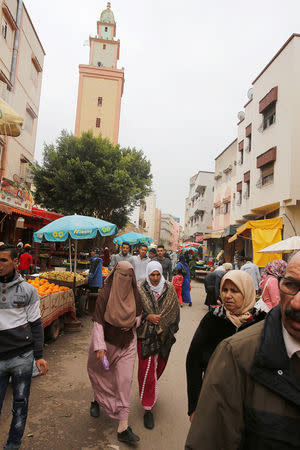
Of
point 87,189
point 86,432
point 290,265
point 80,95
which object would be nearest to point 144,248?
point 86,432

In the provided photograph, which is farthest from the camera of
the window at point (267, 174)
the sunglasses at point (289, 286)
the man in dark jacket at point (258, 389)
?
the window at point (267, 174)

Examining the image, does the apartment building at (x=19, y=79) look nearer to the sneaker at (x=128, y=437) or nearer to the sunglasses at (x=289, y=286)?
the sneaker at (x=128, y=437)

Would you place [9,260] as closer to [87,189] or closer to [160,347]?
[160,347]

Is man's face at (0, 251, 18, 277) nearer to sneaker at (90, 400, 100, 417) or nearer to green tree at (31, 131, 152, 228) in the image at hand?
sneaker at (90, 400, 100, 417)

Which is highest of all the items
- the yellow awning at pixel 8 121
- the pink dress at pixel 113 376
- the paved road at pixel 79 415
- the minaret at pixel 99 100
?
the minaret at pixel 99 100

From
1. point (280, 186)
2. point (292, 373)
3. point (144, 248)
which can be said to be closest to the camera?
point (292, 373)

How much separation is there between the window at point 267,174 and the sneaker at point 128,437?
502 inches

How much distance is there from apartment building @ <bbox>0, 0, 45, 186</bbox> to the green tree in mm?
4007

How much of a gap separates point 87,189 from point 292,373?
21319 millimetres

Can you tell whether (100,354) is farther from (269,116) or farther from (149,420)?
(269,116)

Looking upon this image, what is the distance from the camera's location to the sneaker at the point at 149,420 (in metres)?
3.14

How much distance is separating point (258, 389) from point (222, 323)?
1.24m

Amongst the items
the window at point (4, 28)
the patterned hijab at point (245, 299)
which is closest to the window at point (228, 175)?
the window at point (4, 28)

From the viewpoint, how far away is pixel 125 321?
3139 millimetres
